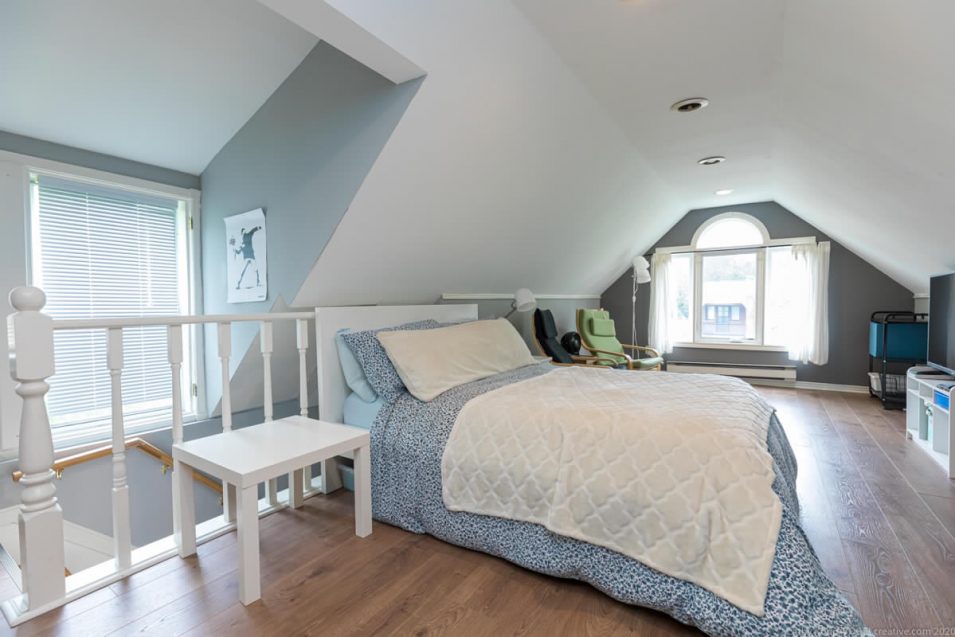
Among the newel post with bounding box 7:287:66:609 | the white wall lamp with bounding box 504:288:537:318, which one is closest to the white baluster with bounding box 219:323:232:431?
the newel post with bounding box 7:287:66:609

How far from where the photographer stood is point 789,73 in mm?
2135

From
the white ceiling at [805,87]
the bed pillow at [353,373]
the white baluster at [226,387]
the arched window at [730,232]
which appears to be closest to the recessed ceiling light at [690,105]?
the white ceiling at [805,87]

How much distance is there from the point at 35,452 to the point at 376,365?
1.22 m

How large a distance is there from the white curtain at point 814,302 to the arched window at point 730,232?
0.44 metres

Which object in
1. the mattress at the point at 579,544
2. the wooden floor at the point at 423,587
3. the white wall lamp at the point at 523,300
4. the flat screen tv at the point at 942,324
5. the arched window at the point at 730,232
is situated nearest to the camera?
the mattress at the point at 579,544

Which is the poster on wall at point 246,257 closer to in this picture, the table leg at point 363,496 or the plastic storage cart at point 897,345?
the table leg at point 363,496

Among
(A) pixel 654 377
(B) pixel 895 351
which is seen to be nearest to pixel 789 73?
(A) pixel 654 377

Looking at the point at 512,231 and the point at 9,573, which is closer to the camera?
the point at 9,573

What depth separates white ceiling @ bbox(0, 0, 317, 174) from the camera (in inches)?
79.5

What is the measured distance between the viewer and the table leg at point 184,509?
1682mm

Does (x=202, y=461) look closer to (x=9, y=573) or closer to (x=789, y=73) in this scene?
(x=9, y=573)

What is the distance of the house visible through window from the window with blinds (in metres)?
5.36

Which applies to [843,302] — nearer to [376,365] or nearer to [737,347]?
[737,347]

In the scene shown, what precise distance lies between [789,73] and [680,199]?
294 cm
